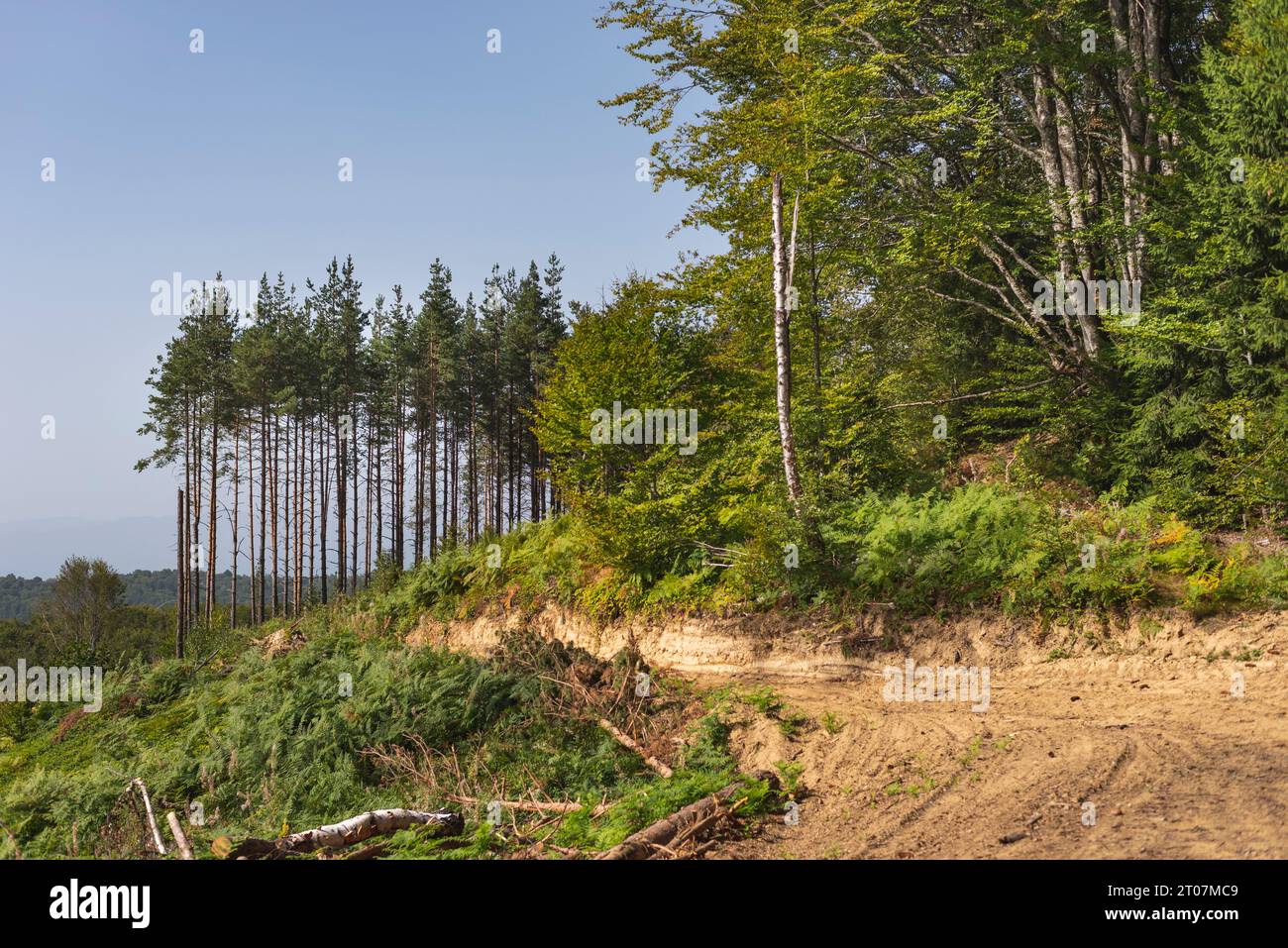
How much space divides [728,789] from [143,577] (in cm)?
20778

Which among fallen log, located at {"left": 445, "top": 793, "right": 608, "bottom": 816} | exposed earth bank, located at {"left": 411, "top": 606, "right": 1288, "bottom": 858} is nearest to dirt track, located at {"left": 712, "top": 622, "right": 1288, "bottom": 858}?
exposed earth bank, located at {"left": 411, "top": 606, "right": 1288, "bottom": 858}

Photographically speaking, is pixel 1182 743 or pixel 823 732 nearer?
pixel 1182 743

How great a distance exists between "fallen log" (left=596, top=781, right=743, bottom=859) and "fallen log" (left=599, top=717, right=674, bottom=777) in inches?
63.1

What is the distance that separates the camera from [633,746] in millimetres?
10219

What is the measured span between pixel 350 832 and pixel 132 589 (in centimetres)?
19334

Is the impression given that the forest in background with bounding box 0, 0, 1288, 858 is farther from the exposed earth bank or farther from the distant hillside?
the distant hillside

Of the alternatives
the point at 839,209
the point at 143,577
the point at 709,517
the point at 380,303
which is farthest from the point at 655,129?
the point at 143,577

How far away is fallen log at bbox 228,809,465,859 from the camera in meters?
6.70

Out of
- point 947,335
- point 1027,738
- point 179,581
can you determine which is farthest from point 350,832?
point 179,581

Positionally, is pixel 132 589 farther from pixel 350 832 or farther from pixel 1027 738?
pixel 1027 738

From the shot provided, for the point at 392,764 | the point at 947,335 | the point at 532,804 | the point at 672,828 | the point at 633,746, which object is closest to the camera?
the point at 672,828

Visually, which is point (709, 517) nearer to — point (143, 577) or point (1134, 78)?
point (1134, 78)

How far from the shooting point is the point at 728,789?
25.8 feet
